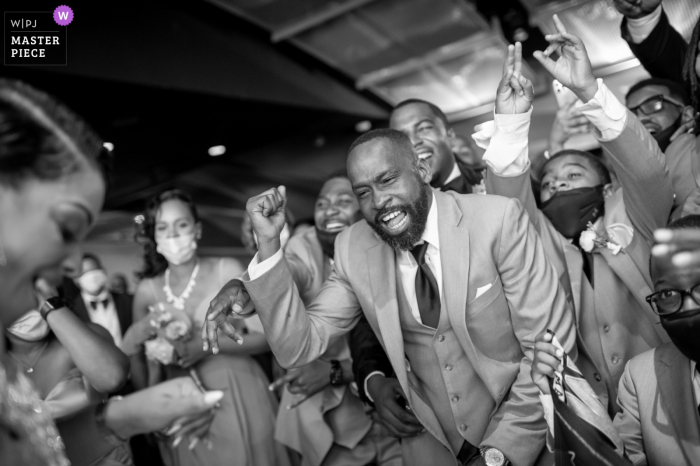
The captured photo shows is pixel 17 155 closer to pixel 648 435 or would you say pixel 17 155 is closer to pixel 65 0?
pixel 648 435

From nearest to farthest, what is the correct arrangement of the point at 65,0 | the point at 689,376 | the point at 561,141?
the point at 689,376, the point at 561,141, the point at 65,0

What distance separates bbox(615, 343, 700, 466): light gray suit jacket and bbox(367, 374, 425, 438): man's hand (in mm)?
885

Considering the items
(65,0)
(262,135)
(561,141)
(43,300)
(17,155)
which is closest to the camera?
(17,155)

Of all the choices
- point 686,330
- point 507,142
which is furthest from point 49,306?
point 686,330

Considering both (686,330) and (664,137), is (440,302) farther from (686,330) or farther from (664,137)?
(664,137)

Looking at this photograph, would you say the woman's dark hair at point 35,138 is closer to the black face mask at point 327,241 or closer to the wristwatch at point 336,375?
the wristwatch at point 336,375

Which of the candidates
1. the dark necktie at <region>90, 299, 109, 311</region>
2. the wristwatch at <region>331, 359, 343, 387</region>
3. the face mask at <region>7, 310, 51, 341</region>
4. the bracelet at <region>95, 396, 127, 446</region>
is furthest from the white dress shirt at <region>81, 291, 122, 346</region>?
the bracelet at <region>95, 396, 127, 446</region>

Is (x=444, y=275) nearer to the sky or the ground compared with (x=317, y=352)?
nearer to the sky

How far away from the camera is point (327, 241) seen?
377 centimetres

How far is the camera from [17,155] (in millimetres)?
1381

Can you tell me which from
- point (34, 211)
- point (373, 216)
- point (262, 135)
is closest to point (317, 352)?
point (373, 216)

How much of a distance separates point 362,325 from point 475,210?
980mm

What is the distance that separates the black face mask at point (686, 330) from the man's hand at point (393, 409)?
3.85 feet

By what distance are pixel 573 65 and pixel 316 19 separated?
492 centimetres
